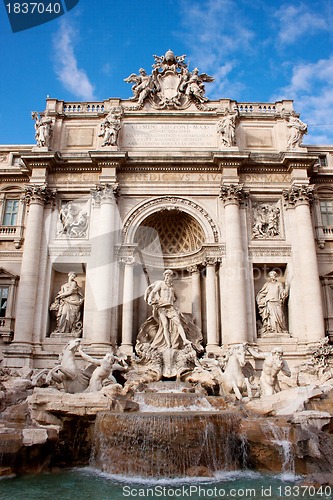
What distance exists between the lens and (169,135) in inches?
816

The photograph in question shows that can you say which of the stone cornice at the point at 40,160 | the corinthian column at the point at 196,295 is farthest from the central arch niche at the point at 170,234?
the stone cornice at the point at 40,160

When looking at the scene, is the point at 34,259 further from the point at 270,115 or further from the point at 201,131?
the point at 270,115

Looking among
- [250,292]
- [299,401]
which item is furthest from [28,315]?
[299,401]

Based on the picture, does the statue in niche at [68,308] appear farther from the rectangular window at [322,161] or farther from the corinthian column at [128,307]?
the rectangular window at [322,161]

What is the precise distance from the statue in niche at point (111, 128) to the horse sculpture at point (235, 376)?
10942mm

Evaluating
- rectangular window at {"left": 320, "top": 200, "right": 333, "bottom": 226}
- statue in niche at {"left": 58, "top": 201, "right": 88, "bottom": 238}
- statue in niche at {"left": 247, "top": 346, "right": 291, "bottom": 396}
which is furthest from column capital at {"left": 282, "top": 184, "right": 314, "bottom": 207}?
statue in niche at {"left": 58, "top": 201, "right": 88, "bottom": 238}

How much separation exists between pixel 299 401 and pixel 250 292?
6.89 meters

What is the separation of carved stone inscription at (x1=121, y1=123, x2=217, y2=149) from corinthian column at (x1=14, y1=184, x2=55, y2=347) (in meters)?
4.69

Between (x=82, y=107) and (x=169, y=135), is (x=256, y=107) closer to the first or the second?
(x=169, y=135)

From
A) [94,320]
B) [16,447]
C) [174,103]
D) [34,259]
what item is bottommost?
[16,447]

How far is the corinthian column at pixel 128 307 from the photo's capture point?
57.1 feet

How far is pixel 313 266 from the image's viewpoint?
18.0 m

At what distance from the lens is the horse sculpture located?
13891 millimetres

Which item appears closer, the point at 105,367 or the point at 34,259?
the point at 105,367
